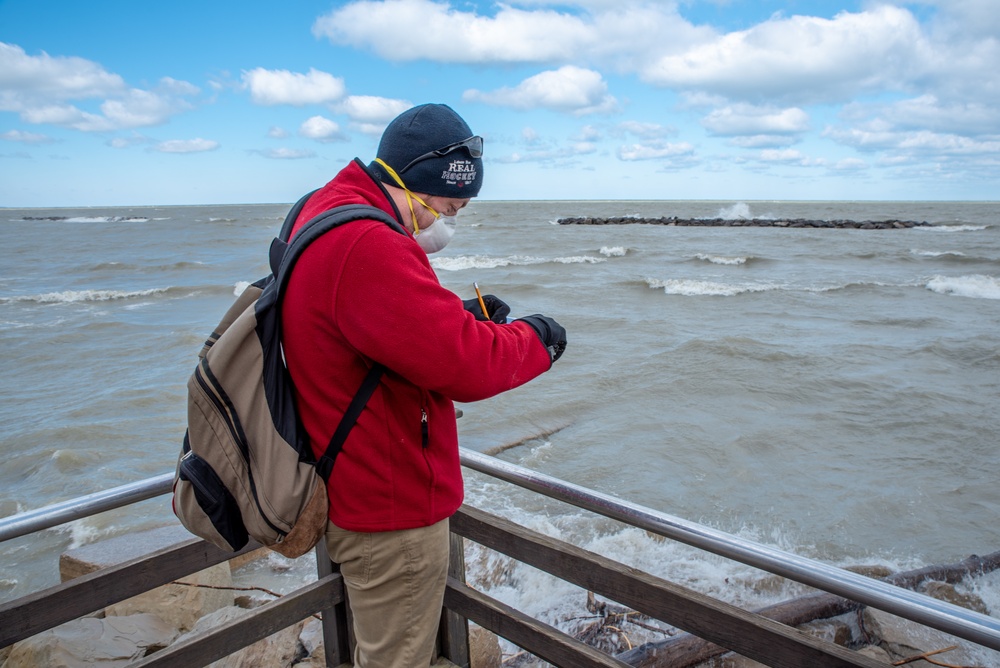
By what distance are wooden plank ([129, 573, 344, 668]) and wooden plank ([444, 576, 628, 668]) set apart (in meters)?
0.42

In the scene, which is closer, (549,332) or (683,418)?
(549,332)

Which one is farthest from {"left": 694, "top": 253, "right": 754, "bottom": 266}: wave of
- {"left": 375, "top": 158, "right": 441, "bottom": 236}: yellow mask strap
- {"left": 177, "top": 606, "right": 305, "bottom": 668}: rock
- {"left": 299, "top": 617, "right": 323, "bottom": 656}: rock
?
{"left": 375, "top": 158, "right": 441, "bottom": 236}: yellow mask strap

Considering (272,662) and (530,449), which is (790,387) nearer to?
(530,449)

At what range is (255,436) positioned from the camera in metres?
1.51

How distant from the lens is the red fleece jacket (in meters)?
1.42

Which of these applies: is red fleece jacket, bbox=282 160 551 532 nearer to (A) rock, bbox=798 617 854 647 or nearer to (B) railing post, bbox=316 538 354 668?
(B) railing post, bbox=316 538 354 668

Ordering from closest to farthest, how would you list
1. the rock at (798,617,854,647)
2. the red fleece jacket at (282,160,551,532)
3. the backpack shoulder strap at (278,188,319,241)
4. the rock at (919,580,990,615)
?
the red fleece jacket at (282,160,551,532) < the backpack shoulder strap at (278,188,319,241) < the rock at (798,617,854,647) < the rock at (919,580,990,615)

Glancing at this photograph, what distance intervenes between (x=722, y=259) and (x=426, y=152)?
30.6 metres

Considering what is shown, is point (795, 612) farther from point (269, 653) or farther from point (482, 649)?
point (269, 653)

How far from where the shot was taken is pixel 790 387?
10414mm

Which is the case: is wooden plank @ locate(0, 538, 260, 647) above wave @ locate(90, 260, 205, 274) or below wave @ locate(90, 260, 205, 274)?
above

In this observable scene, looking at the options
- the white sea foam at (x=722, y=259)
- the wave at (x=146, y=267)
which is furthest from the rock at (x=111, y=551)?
the white sea foam at (x=722, y=259)

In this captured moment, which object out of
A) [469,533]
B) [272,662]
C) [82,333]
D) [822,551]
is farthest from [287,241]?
[82,333]

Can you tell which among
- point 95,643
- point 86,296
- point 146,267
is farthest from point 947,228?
point 95,643
